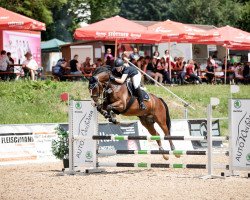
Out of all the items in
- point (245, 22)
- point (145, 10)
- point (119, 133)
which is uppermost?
point (145, 10)

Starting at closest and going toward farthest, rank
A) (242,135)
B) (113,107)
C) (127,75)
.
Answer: (242,135)
(113,107)
(127,75)

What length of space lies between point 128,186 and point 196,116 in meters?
13.0

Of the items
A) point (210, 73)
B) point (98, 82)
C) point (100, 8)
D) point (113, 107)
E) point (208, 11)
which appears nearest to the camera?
point (98, 82)

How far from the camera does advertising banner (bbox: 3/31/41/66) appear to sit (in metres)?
31.4

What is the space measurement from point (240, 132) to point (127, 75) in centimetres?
336

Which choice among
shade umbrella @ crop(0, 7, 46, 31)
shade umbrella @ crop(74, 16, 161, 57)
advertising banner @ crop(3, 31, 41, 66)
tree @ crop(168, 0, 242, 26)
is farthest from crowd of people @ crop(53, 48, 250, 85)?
tree @ crop(168, 0, 242, 26)

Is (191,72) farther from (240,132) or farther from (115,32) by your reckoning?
(240,132)

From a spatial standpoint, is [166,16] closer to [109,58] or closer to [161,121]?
[109,58]

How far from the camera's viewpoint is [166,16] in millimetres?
77875

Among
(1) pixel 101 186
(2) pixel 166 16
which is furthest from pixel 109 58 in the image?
(2) pixel 166 16

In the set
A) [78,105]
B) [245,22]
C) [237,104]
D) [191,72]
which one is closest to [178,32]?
[191,72]

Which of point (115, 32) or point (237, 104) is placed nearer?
point (237, 104)

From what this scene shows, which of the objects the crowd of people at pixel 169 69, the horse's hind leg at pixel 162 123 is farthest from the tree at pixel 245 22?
the horse's hind leg at pixel 162 123

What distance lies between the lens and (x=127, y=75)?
16.5 meters
